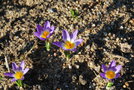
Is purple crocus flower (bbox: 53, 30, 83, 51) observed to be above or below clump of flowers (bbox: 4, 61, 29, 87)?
Result: above

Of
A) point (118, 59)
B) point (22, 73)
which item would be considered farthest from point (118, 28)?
point (22, 73)

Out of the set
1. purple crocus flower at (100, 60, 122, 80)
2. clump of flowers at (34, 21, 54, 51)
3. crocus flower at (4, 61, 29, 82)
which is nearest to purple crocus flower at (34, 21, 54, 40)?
clump of flowers at (34, 21, 54, 51)

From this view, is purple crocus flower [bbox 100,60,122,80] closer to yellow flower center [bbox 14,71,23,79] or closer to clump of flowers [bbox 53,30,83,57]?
clump of flowers [bbox 53,30,83,57]

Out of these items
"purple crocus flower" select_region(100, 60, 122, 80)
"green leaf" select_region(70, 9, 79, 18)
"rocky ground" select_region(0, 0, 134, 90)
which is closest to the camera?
"purple crocus flower" select_region(100, 60, 122, 80)

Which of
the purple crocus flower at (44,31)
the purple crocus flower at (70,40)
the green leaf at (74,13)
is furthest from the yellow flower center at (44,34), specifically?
the green leaf at (74,13)

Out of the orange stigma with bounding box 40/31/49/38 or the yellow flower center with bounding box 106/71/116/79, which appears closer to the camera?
the yellow flower center with bounding box 106/71/116/79

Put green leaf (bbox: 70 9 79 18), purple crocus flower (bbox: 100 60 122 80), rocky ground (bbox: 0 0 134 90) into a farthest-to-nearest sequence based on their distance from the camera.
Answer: green leaf (bbox: 70 9 79 18), rocky ground (bbox: 0 0 134 90), purple crocus flower (bbox: 100 60 122 80)

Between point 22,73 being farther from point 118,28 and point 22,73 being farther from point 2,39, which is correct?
point 118,28

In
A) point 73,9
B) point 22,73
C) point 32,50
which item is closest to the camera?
point 22,73
